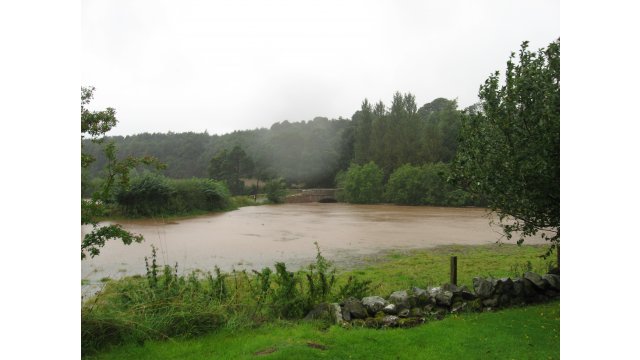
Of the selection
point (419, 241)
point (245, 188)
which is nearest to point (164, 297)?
point (419, 241)

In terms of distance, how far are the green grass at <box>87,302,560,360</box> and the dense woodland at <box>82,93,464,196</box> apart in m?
43.6

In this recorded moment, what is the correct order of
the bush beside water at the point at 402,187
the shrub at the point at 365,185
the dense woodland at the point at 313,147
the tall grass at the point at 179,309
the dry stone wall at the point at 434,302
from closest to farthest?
1. the tall grass at the point at 179,309
2. the dry stone wall at the point at 434,302
3. the bush beside water at the point at 402,187
4. the shrub at the point at 365,185
5. the dense woodland at the point at 313,147

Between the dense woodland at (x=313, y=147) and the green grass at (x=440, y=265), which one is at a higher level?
the dense woodland at (x=313, y=147)

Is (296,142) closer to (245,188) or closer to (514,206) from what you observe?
(245,188)

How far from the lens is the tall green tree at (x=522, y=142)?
17.6 feet

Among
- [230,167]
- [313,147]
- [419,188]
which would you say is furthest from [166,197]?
[313,147]

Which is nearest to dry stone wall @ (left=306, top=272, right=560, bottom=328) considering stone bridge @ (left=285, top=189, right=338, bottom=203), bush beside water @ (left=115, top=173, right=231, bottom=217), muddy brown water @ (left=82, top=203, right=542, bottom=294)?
muddy brown water @ (left=82, top=203, right=542, bottom=294)

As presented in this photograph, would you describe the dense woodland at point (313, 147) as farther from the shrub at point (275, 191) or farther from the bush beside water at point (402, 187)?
the shrub at point (275, 191)

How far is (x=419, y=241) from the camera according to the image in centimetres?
1669

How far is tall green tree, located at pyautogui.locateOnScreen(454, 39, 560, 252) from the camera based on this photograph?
537cm

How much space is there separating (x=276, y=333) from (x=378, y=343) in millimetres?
1287

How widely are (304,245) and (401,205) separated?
29.1 metres

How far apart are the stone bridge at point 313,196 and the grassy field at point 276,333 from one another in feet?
147

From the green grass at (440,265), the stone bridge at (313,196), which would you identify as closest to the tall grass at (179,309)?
the green grass at (440,265)
